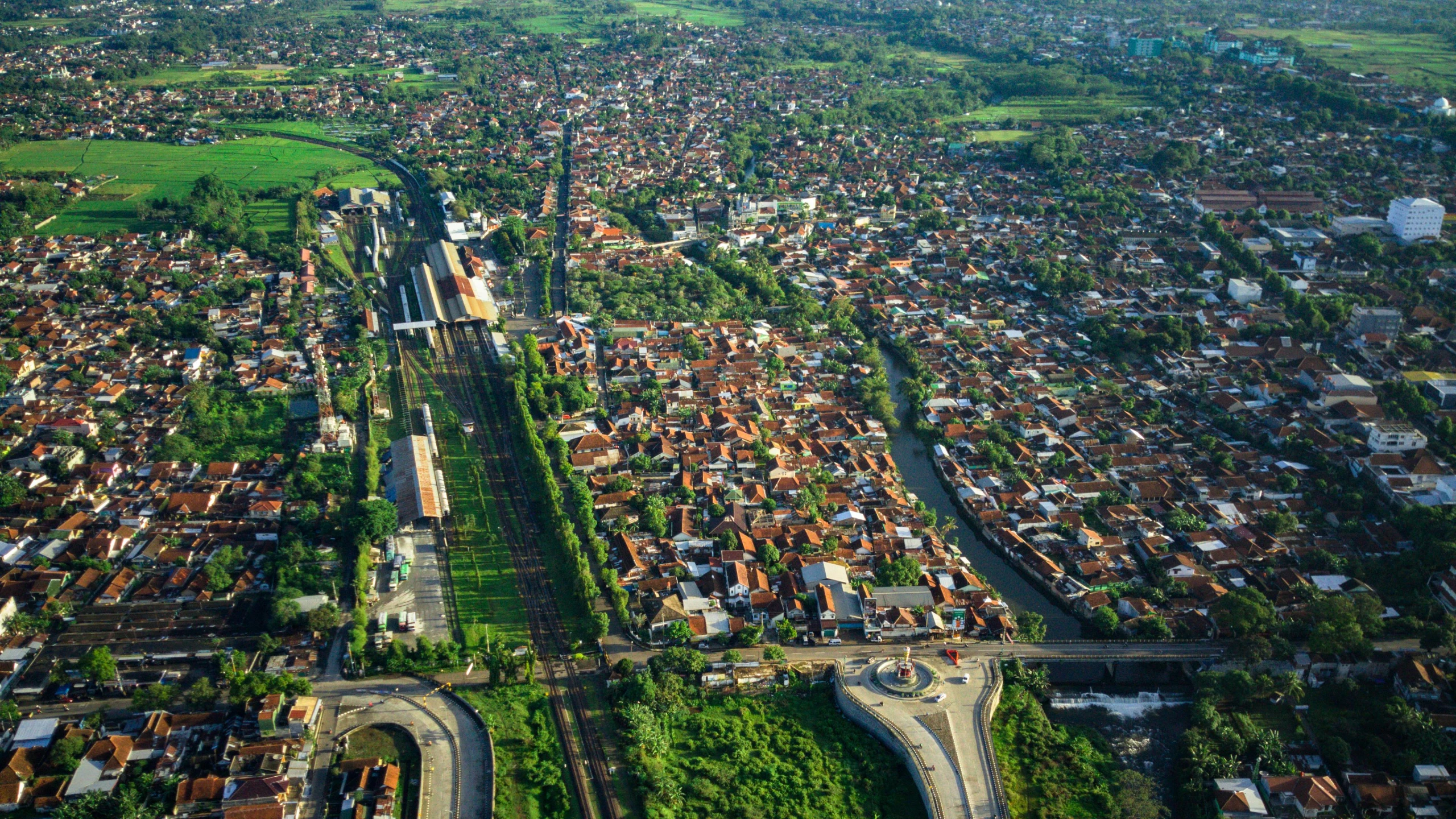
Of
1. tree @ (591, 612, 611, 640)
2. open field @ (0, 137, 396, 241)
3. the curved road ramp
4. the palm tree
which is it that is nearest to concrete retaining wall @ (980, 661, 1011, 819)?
the curved road ramp

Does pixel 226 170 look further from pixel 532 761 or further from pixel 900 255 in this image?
pixel 532 761

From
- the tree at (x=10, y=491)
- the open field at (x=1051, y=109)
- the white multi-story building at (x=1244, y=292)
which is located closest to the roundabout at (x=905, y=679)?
the tree at (x=10, y=491)

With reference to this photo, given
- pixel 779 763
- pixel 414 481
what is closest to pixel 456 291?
pixel 414 481

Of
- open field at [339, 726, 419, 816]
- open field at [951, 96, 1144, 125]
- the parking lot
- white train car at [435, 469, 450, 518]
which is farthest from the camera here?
open field at [951, 96, 1144, 125]

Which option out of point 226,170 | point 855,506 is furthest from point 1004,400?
point 226,170

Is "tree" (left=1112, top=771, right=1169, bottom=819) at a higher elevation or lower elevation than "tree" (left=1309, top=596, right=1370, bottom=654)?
lower

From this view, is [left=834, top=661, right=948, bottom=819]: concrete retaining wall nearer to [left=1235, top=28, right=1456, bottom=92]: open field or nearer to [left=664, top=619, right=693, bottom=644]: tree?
[left=664, top=619, right=693, bottom=644]: tree

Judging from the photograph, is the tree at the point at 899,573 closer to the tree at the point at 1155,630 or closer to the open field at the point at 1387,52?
the tree at the point at 1155,630
